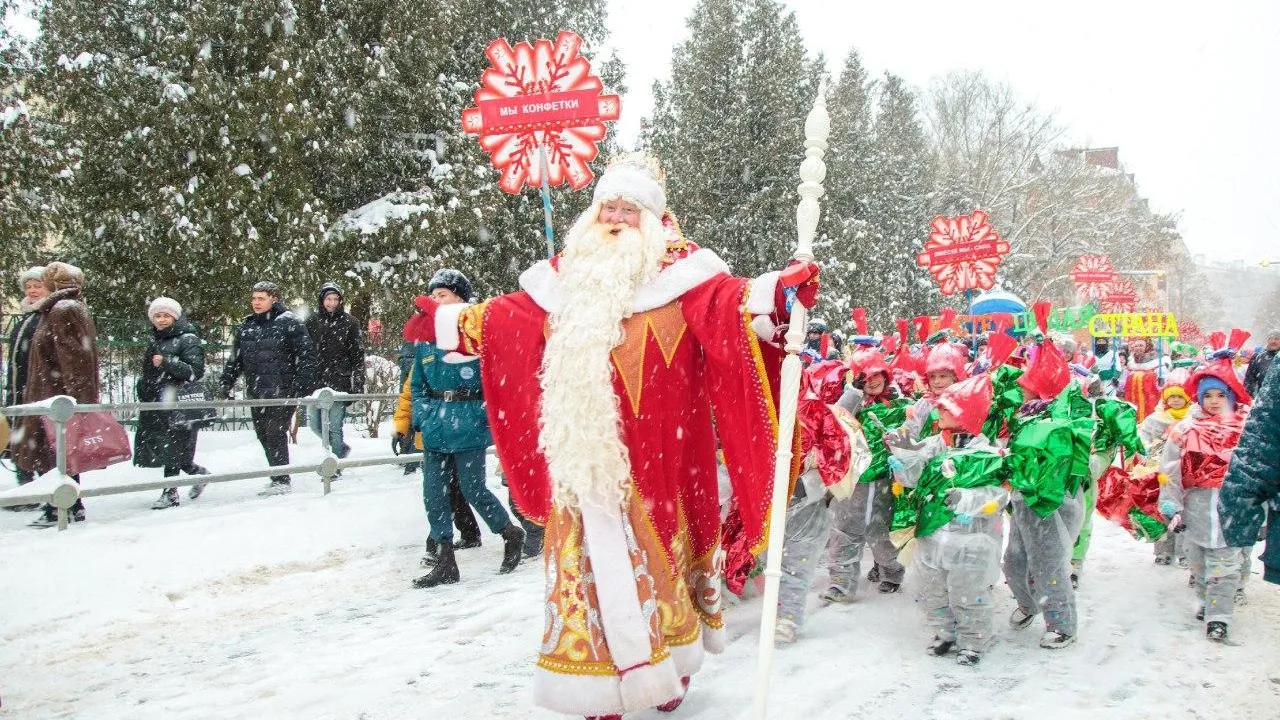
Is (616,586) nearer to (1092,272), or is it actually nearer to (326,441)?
(326,441)

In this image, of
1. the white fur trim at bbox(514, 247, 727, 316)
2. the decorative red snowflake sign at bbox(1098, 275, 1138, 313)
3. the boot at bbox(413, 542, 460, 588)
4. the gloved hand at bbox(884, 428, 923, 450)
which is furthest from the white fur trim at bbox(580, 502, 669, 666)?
the decorative red snowflake sign at bbox(1098, 275, 1138, 313)

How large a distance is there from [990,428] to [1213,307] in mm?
88780

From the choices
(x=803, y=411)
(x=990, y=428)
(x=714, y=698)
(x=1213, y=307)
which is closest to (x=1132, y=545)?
(x=990, y=428)

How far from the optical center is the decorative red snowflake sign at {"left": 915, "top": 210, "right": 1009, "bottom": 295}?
1371 centimetres

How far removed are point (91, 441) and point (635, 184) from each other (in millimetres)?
4988

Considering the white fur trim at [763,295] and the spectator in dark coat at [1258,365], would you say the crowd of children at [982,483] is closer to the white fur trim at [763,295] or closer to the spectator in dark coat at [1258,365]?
the white fur trim at [763,295]

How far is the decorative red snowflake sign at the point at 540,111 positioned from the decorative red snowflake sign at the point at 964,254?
7.51 meters

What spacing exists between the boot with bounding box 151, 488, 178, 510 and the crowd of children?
16.6 ft

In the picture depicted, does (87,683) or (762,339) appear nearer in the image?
(762,339)

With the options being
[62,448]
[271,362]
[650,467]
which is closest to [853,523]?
[650,467]

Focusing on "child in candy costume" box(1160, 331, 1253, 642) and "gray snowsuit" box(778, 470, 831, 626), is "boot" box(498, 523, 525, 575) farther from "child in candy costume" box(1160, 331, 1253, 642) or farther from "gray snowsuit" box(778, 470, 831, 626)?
"child in candy costume" box(1160, 331, 1253, 642)

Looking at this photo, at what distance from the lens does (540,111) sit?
7.53m

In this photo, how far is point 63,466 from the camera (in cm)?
623

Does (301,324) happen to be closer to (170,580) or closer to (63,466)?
(63,466)
